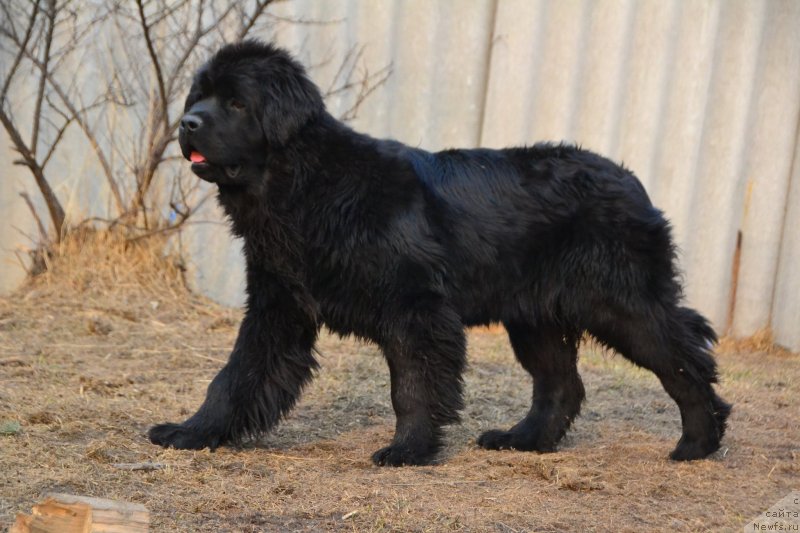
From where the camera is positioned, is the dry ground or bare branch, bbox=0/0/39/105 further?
bare branch, bbox=0/0/39/105

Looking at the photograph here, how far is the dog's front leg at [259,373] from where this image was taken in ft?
14.9

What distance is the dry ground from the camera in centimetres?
363

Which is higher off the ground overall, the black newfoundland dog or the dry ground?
the black newfoundland dog

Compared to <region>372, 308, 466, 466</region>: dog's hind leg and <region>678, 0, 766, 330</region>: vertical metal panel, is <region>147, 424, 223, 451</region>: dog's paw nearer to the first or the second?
<region>372, 308, 466, 466</region>: dog's hind leg

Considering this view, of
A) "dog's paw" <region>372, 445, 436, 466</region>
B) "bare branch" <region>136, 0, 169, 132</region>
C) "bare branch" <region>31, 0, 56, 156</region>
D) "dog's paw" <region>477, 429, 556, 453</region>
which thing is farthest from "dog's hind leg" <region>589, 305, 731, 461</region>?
"bare branch" <region>31, 0, 56, 156</region>

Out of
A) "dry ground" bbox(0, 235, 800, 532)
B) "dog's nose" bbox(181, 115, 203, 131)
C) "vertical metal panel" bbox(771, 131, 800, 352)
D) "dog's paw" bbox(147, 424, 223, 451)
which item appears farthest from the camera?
"vertical metal panel" bbox(771, 131, 800, 352)

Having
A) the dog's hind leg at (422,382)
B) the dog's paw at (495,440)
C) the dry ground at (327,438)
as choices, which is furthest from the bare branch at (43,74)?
the dog's paw at (495,440)

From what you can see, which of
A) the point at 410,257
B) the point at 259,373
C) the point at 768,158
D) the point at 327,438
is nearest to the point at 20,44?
the point at 259,373

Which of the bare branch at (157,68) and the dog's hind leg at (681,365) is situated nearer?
the dog's hind leg at (681,365)

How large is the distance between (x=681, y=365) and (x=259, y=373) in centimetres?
197

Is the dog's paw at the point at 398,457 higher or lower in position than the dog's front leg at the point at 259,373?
lower

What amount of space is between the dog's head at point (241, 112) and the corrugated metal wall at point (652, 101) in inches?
137

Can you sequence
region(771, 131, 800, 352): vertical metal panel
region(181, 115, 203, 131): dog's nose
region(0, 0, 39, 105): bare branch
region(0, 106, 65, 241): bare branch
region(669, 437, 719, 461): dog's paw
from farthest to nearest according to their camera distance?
1. region(771, 131, 800, 352): vertical metal panel
2. region(0, 106, 65, 241): bare branch
3. region(0, 0, 39, 105): bare branch
4. region(669, 437, 719, 461): dog's paw
5. region(181, 115, 203, 131): dog's nose

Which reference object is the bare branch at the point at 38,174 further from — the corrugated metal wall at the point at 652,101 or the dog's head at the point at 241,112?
the dog's head at the point at 241,112
